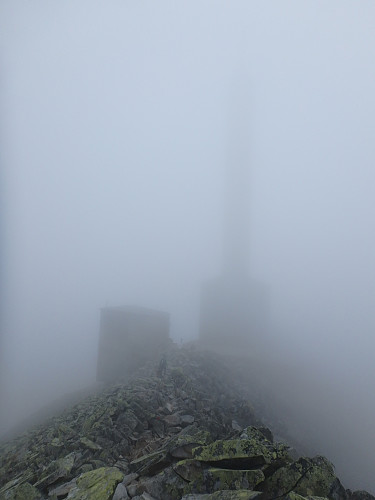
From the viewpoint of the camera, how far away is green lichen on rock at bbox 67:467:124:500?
146 inches

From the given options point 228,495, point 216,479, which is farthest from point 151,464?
point 228,495

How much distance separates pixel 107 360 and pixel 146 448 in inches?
402

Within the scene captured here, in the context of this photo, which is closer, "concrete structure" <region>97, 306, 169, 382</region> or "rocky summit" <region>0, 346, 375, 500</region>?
"rocky summit" <region>0, 346, 375, 500</region>

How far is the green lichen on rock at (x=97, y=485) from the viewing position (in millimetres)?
3697

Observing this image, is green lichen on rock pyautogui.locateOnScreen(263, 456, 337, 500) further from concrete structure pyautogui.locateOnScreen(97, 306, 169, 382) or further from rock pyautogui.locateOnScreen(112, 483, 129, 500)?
concrete structure pyautogui.locateOnScreen(97, 306, 169, 382)

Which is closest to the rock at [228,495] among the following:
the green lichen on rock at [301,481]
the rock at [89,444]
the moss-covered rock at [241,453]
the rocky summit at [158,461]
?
the rocky summit at [158,461]

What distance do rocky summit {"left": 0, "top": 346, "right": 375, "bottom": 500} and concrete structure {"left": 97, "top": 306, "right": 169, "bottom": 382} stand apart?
6.88m

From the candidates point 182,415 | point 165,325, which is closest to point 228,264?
point 165,325

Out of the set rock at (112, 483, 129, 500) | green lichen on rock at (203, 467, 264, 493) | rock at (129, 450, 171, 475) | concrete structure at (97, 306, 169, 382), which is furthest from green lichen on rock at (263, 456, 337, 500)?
concrete structure at (97, 306, 169, 382)

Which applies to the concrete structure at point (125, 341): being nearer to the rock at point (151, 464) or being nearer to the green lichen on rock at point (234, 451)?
the rock at point (151, 464)

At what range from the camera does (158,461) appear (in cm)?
432

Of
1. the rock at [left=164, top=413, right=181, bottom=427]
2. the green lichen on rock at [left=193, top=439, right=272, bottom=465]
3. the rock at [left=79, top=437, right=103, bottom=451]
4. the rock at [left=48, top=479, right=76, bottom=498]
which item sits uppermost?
the green lichen on rock at [left=193, top=439, right=272, bottom=465]

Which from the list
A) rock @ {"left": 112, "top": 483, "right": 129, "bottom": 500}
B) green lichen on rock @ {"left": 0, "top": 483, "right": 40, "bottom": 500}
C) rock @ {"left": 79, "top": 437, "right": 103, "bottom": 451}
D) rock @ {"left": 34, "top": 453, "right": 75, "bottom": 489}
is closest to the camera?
rock @ {"left": 112, "top": 483, "right": 129, "bottom": 500}

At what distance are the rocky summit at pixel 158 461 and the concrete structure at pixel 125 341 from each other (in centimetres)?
688
